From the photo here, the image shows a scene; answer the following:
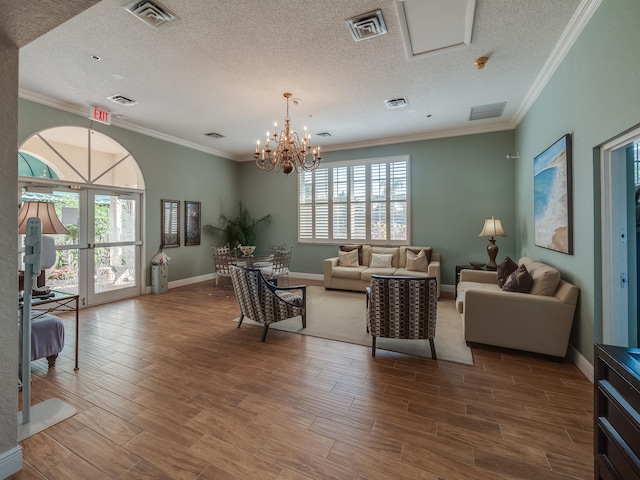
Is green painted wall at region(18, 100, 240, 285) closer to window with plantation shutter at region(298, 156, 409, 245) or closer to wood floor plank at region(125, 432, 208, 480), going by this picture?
window with plantation shutter at region(298, 156, 409, 245)

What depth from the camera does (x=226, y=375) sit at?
8.86 feet

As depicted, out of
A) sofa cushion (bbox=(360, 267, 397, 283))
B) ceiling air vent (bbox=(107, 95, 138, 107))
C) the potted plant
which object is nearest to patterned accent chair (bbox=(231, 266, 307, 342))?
sofa cushion (bbox=(360, 267, 397, 283))

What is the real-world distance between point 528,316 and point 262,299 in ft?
9.46

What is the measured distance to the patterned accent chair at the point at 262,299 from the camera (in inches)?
135

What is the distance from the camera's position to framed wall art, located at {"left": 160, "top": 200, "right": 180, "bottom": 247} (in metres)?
6.30

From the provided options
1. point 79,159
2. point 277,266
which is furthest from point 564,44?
point 79,159

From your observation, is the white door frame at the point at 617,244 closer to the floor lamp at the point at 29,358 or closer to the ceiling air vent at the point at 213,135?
the floor lamp at the point at 29,358

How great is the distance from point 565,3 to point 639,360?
3071 millimetres

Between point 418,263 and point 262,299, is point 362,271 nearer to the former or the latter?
point 418,263

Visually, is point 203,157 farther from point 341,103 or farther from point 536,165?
point 536,165

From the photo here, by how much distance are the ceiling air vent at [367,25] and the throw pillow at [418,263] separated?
4004mm

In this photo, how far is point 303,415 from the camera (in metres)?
2.12

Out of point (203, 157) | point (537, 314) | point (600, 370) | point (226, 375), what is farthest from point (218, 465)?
point (203, 157)

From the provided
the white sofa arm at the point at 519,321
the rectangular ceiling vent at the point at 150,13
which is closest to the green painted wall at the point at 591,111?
the white sofa arm at the point at 519,321
